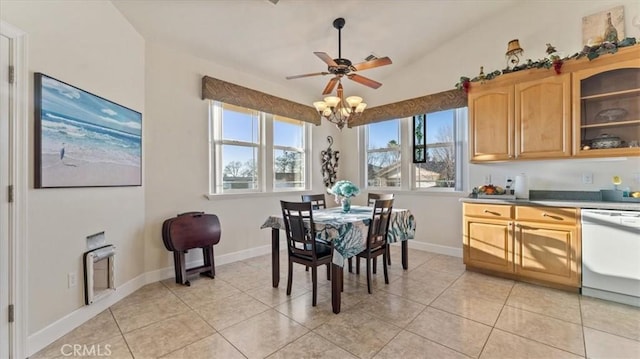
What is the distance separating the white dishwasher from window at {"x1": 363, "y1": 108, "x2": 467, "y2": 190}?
5.22 feet

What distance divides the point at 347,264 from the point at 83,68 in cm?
350

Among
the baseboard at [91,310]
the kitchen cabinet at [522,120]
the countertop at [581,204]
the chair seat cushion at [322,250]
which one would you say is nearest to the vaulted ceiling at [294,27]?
the kitchen cabinet at [522,120]

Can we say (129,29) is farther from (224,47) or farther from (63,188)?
(63,188)

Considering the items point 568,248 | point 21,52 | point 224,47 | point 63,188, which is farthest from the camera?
point 224,47

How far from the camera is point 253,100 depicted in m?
4.04

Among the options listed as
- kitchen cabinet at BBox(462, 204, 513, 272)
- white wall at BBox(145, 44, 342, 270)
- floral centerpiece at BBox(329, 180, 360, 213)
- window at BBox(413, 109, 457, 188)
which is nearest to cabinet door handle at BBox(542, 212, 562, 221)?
kitchen cabinet at BBox(462, 204, 513, 272)

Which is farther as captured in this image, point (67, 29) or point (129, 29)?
point (129, 29)

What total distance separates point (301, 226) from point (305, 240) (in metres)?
0.14

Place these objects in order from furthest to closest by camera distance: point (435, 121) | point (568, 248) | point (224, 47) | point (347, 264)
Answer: point (435, 121)
point (347, 264)
point (224, 47)
point (568, 248)

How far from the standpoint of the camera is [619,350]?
1.88 metres

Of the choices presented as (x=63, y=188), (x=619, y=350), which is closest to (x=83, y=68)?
(x=63, y=188)

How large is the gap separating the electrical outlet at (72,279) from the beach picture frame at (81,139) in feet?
2.38

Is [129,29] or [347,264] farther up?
[129,29]

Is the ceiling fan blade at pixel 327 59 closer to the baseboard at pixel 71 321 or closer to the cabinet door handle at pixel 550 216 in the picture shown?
the cabinet door handle at pixel 550 216
